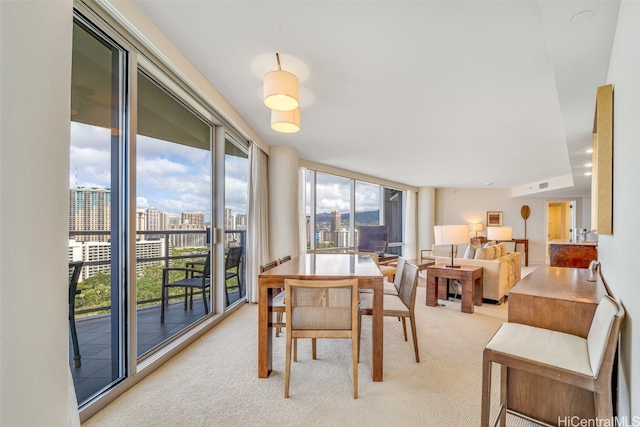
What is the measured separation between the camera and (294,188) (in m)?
4.89

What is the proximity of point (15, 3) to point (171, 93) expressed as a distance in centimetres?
203

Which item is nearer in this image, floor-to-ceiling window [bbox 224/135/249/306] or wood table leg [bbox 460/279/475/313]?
floor-to-ceiling window [bbox 224/135/249/306]

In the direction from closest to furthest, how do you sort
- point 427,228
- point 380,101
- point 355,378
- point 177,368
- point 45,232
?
point 45,232 < point 355,378 < point 177,368 < point 380,101 < point 427,228

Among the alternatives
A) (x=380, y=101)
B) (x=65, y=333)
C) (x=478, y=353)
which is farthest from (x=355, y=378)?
(x=380, y=101)

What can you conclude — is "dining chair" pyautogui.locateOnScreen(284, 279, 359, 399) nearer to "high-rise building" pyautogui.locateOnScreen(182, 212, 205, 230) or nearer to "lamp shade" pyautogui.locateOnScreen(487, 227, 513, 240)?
"high-rise building" pyautogui.locateOnScreen(182, 212, 205, 230)

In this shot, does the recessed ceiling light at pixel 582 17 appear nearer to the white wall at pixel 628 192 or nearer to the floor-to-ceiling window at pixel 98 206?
the white wall at pixel 628 192

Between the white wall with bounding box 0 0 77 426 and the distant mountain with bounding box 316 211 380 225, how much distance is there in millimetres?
5301

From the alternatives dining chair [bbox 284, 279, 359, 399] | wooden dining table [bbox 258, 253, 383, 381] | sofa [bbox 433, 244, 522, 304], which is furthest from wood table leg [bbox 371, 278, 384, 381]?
sofa [bbox 433, 244, 522, 304]

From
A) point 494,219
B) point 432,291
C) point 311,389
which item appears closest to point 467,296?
point 432,291

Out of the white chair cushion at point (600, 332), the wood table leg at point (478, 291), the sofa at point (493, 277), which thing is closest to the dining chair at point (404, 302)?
the white chair cushion at point (600, 332)

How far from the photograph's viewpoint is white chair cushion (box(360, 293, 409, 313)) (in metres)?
2.36

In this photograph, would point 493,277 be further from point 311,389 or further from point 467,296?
point 311,389

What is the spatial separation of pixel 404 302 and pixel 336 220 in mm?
4143

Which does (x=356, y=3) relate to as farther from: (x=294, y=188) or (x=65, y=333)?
(x=294, y=188)
